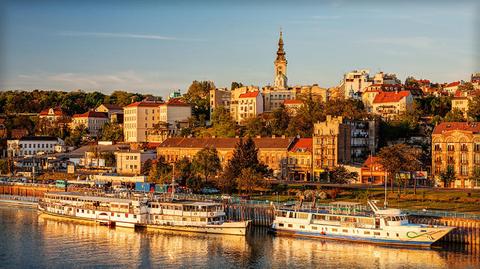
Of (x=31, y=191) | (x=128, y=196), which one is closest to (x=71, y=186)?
(x=31, y=191)

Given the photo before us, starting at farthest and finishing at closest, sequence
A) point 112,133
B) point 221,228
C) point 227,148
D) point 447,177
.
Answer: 1. point 112,133
2. point 227,148
3. point 447,177
4. point 221,228

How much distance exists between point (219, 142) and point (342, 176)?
23640mm

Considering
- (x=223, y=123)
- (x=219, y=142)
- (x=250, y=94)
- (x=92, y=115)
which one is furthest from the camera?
(x=92, y=115)

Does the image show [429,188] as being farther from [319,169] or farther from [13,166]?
[13,166]

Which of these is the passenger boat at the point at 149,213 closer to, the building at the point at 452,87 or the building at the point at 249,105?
the building at the point at 249,105

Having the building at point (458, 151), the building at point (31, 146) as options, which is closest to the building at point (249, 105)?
the building at point (31, 146)

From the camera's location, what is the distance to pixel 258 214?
7131 centimetres

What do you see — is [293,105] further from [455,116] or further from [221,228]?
[221,228]

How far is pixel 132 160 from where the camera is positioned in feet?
363

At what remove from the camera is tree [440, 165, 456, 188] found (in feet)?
272

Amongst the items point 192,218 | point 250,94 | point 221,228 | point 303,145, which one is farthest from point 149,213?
point 250,94

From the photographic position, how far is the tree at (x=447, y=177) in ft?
272

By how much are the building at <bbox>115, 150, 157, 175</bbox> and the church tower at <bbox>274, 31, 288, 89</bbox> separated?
157 feet

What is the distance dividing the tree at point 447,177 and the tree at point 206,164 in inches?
1130
